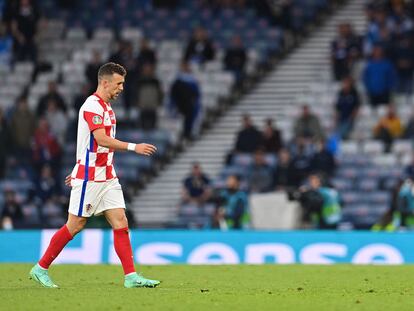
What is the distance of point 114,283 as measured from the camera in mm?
13461

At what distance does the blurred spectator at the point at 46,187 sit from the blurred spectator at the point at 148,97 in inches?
108

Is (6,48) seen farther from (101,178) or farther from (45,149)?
(101,178)

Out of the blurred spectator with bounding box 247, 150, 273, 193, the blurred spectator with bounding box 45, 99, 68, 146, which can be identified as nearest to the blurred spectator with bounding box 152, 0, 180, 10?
the blurred spectator with bounding box 45, 99, 68, 146

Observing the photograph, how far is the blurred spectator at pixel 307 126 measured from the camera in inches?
993

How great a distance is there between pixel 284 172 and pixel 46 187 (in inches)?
194

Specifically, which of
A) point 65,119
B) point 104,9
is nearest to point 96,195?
point 65,119

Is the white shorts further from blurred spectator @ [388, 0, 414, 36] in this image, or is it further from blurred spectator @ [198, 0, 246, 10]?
blurred spectator @ [198, 0, 246, 10]

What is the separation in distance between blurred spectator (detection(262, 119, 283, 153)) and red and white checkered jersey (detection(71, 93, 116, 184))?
12.9 meters

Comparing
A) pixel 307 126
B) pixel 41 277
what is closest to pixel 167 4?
pixel 307 126

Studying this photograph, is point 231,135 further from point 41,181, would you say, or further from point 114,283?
point 114,283

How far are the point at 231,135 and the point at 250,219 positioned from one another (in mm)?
5091

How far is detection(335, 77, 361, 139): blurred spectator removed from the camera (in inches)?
1006

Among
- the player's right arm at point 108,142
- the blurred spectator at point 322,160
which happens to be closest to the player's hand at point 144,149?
the player's right arm at point 108,142

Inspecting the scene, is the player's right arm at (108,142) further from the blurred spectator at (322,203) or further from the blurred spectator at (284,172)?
the blurred spectator at (284,172)
